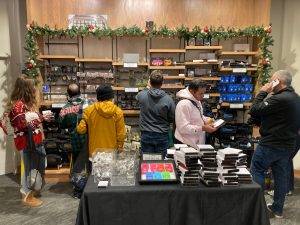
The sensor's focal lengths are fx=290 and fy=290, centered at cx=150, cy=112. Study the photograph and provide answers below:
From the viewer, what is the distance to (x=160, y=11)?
5.14 metres

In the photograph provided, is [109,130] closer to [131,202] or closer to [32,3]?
[131,202]

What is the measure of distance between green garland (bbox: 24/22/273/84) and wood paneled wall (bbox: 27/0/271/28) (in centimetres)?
45

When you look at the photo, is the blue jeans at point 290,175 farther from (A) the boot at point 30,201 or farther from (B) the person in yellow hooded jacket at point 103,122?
(A) the boot at point 30,201

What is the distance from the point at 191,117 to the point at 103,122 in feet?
3.11

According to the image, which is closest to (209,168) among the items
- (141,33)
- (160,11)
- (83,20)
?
(141,33)

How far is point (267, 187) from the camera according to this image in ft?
13.3

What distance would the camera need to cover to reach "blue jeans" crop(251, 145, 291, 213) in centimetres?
302

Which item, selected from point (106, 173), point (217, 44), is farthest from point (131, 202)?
point (217, 44)

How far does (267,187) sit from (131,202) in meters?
2.77

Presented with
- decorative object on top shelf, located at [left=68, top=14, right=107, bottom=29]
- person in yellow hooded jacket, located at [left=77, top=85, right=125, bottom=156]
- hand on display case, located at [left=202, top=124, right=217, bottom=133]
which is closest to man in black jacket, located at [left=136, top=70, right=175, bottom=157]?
person in yellow hooded jacket, located at [left=77, top=85, right=125, bottom=156]

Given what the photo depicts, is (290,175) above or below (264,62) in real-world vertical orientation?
below

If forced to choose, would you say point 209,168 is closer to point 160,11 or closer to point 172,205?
point 172,205

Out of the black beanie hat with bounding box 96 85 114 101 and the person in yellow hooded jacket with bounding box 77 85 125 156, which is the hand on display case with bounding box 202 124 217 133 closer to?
the person in yellow hooded jacket with bounding box 77 85 125 156

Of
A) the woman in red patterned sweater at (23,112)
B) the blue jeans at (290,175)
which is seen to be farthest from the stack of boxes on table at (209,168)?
the woman in red patterned sweater at (23,112)
